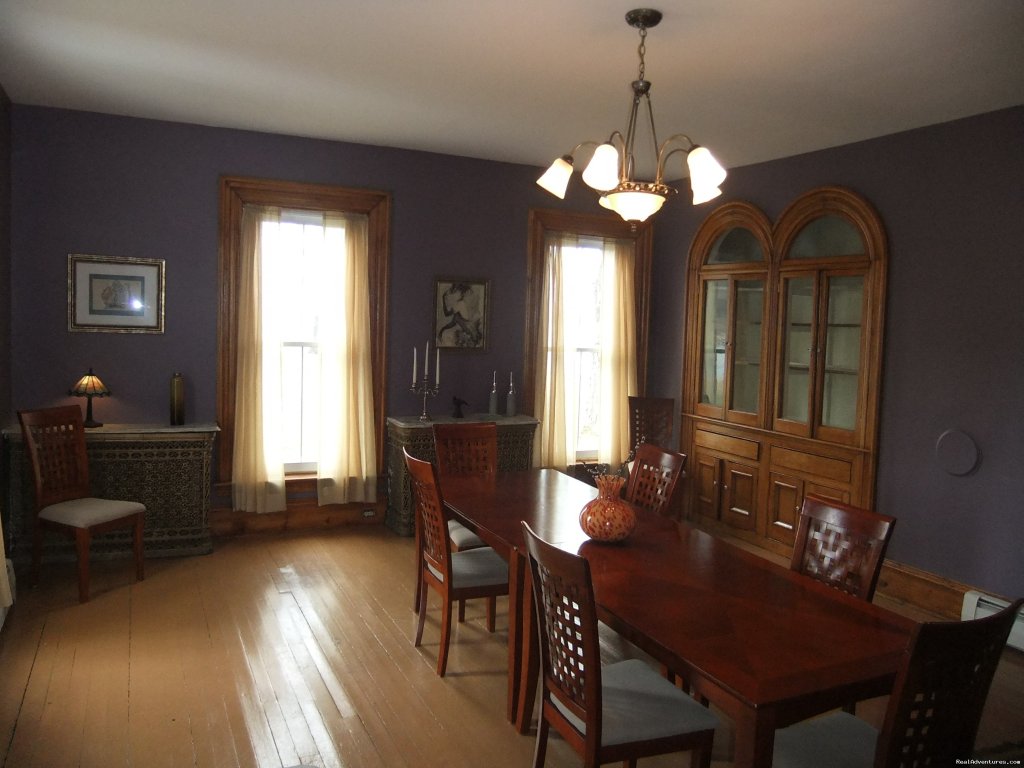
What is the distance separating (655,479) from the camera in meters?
3.76

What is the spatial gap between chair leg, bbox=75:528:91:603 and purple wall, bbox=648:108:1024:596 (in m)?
4.36

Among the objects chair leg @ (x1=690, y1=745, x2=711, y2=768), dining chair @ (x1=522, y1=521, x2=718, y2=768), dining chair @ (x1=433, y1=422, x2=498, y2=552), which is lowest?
chair leg @ (x1=690, y1=745, x2=711, y2=768)

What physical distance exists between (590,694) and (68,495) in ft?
11.3

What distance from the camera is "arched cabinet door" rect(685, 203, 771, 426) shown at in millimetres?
5363

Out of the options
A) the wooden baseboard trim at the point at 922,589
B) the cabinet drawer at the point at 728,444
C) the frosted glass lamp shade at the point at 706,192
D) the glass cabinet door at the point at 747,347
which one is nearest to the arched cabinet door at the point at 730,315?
the glass cabinet door at the point at 747,347

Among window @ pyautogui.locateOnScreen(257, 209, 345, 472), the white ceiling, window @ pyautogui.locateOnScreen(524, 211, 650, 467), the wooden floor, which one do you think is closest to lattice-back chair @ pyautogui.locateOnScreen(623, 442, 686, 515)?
the wooden floor

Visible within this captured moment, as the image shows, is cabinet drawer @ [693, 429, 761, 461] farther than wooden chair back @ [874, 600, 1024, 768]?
Yes

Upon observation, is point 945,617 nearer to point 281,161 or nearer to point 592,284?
point 592,284

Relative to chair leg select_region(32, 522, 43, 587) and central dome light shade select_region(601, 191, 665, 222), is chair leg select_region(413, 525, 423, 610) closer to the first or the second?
central dome light shade select_region(601, 191, 665, 222)

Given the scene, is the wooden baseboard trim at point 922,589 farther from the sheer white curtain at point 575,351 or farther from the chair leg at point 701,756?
the chair leg at point 701,756

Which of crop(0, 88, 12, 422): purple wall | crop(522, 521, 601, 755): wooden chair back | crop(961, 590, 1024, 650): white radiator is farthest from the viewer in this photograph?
crop(0, 88, 12, 422): purple wall

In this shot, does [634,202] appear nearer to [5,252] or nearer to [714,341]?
[714,341]

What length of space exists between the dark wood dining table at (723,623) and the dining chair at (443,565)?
0.51 ft

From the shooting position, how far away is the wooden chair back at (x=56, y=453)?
13.5 feet
